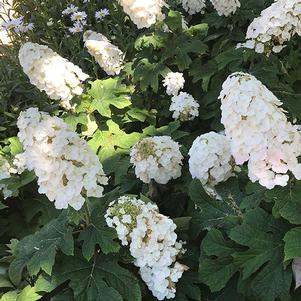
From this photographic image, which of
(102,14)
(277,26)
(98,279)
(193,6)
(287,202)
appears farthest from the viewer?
(102,14)

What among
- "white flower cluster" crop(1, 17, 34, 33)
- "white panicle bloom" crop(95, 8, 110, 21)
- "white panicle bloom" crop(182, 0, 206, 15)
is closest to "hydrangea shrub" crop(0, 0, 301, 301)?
"white panicle bloom" crop(182, 0, 206, 15)

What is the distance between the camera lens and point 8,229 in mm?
A: 3539

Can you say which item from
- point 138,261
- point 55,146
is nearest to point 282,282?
point 138,261

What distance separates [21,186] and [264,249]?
1882mm

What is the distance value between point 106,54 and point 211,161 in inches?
64.3

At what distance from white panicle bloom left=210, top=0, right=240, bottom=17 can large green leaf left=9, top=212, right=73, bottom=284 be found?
6.31ft

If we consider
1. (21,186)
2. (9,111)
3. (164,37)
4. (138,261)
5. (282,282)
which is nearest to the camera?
(282,282)

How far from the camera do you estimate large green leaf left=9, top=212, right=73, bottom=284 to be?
2295 mm

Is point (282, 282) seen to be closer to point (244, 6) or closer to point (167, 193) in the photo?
point (167, 193)

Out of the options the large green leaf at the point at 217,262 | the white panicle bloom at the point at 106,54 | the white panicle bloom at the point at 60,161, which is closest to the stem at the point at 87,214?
the white panicle bloom at the point at 60,161

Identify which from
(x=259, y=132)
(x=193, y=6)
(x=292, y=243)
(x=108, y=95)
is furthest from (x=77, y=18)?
(x=292, y=243)

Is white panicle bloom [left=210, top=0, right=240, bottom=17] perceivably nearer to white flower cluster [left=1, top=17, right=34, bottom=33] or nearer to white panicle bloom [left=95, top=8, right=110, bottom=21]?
white panicle bloom [left=95, top=8, right=110, bottom=21]

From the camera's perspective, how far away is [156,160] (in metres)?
2.67

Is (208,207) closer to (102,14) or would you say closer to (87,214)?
(87,214)
